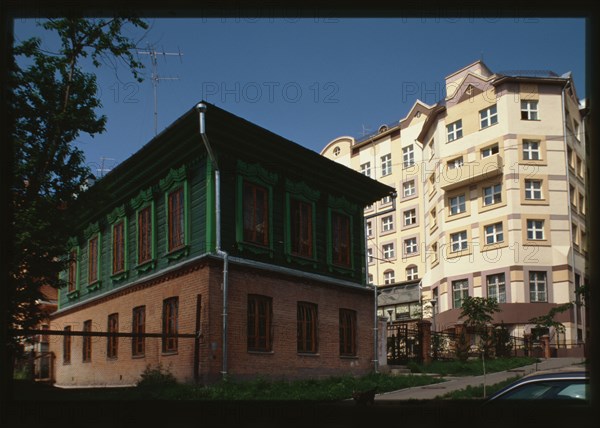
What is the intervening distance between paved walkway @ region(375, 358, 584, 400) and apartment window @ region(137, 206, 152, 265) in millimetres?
7689

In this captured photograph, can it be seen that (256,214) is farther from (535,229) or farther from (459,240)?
(459,240)

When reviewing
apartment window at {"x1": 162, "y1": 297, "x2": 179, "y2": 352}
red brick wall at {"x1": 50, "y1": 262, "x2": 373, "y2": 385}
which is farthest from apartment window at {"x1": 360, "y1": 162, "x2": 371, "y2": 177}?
apartment window at {"x1": 162, "y1": 297, "x2": 179, "y2": 352}

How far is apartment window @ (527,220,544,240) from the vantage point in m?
14.3

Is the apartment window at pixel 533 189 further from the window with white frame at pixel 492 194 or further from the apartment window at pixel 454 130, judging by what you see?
the apartment window at pixel 454 130

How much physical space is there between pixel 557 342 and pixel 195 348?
1247cm

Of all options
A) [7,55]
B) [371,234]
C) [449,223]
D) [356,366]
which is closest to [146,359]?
[356,366]

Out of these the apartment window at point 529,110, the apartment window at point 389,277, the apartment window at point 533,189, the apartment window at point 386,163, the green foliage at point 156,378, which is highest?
the apartment window at point 386,163

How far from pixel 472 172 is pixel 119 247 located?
1145 cm

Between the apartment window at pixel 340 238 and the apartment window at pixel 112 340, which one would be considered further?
the apartment window at pixel 340 238

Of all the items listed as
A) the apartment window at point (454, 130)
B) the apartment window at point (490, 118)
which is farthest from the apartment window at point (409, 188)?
the apartment window at point (490, 118)

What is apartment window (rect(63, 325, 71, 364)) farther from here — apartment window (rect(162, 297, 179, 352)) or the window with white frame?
the window with white frame

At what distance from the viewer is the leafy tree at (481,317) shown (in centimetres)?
1970

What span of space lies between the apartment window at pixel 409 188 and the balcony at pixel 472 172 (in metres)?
15.6

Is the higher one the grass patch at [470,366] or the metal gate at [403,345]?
the metal gate at [403,345]
